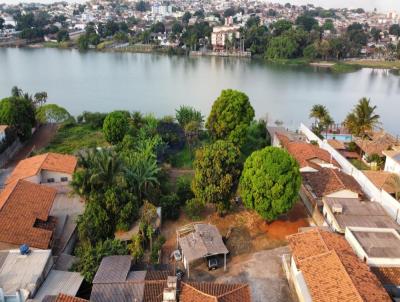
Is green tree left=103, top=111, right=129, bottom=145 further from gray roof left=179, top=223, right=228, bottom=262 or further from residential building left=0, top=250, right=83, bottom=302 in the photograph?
residential building left=0, top=250, right=83, bottom=302

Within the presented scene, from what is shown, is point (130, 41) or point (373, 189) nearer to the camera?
point (373, 189)

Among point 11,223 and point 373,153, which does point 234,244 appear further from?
point 373,153

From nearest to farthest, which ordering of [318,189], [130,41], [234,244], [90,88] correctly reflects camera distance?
[234,244]
[318,189]
[90,88]
[130,41]

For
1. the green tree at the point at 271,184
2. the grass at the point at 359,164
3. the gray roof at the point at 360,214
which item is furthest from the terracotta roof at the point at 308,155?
the green tree at the point at 271,184

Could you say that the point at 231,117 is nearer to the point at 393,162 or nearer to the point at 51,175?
the point at 393,162

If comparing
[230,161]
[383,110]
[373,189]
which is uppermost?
[230,161]

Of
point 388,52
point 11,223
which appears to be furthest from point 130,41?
point 11,223

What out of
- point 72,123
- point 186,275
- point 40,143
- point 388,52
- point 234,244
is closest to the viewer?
point 186,275

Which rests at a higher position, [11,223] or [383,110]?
[11,223]
